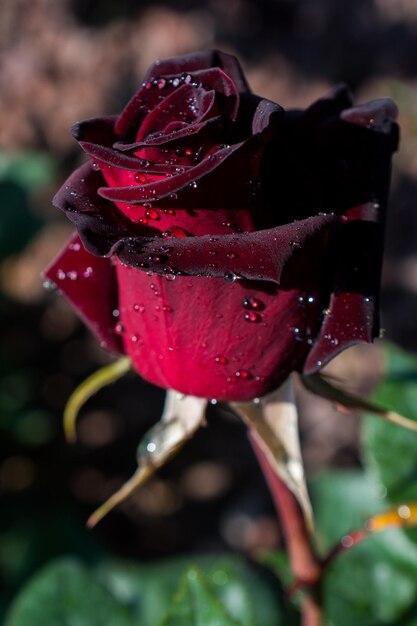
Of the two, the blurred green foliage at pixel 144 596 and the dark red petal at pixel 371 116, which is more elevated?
the dark red petal at pixel 371 116

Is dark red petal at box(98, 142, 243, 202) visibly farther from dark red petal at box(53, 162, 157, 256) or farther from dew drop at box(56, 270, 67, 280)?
dew drop at box(56, 270, 67, 280)

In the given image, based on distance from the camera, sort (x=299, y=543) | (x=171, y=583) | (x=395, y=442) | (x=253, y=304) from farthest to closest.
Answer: (x=171, y=583), (x=395, y=442), (x=299, y=543), (x=253, y=304)

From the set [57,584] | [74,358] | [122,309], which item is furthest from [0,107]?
[122,309]

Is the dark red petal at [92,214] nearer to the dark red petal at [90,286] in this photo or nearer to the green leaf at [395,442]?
the dark red petal at [90,286]

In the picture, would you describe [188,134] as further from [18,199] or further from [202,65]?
[18,199]

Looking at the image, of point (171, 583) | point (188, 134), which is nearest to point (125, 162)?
point (188, 134)

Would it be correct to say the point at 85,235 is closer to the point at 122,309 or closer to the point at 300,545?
the point at 122,309

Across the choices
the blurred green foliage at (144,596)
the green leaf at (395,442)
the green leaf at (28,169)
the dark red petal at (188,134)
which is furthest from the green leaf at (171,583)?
the dark red petal at (188,134)
